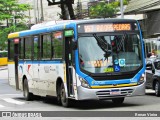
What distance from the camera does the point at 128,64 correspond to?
16.7 meters

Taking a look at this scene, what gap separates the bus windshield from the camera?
16.5m

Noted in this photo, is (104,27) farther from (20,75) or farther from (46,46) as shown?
(20,75)

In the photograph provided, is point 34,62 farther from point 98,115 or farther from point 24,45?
point 98,115

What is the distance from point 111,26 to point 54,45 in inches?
95.4

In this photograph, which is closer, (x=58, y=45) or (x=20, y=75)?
(x=58, y=45)

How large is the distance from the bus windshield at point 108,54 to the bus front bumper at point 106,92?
0.59 metres

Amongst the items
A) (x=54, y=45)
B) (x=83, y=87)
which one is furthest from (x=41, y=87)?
(x=83, y=87)

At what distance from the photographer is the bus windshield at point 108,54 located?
54.0 feet

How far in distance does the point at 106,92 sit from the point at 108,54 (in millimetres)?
1188

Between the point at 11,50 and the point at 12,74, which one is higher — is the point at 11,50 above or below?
above

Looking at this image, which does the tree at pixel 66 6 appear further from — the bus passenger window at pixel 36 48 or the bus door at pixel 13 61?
the bus passenger window at pixel 36 48

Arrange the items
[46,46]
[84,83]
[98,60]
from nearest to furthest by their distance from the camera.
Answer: [84,83] < [98,60] < [46,46]

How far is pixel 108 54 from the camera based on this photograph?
16.6 m

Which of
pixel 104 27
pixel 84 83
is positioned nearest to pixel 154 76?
pixel 104 27
